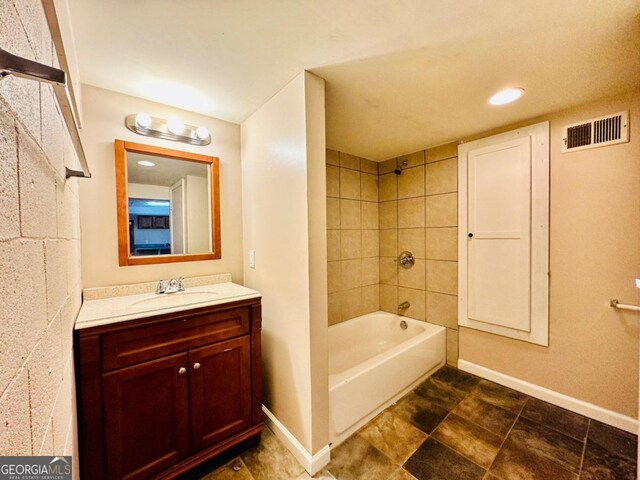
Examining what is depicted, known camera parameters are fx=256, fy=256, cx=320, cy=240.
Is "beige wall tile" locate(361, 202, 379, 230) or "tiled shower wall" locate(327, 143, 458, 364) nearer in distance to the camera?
"tiled shower wall" locate(327, 143, 458, 364)

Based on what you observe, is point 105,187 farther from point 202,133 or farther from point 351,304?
point 351,304

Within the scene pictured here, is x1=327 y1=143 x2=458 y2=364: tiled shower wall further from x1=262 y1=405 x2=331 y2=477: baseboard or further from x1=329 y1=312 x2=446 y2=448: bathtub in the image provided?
x1=262 y1=405 x2=331 y2=477: baseboard

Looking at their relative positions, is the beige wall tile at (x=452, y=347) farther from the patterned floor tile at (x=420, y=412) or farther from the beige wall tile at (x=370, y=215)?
the beige wall tile at (x=370, y=215)

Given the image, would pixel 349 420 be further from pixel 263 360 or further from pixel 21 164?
pixel 21 164

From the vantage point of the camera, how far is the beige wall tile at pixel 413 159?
2648 millimetres

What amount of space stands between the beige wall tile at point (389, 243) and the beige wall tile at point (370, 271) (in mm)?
150

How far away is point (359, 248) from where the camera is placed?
9.31 feet

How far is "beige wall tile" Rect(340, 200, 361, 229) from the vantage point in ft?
8.80

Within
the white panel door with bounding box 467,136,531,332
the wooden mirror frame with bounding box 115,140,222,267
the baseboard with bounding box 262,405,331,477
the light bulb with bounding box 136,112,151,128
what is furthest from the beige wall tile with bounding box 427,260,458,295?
the light bulb with bounding box 136,112,151,128

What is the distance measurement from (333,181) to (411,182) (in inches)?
33.3

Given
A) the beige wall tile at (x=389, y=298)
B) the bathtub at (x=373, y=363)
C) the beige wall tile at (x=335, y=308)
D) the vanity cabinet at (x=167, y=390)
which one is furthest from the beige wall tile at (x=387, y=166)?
the vanity cabinet at (x=167, y=390)

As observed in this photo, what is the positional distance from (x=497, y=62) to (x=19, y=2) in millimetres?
1787

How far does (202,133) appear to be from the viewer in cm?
183

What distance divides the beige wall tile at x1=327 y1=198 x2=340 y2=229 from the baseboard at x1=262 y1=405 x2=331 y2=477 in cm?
167
